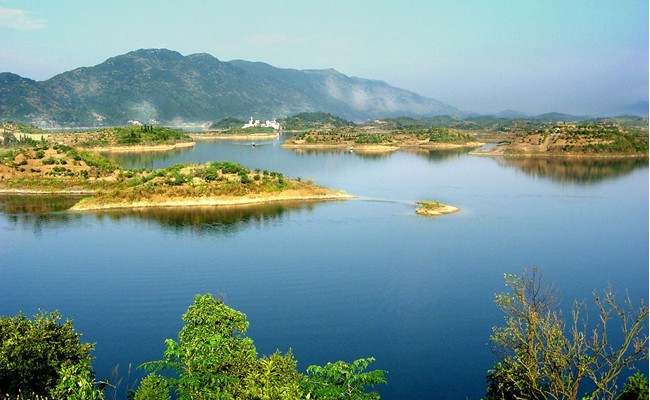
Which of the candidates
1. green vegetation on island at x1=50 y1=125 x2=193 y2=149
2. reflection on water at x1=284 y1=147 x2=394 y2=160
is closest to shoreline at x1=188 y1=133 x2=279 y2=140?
green vegetation on island at x1=50 y1=125 x2=193 y2=149

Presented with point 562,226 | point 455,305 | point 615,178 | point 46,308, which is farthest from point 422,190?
point 46,308

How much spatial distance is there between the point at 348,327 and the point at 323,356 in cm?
325

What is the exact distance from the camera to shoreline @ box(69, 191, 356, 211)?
5525 centimetres

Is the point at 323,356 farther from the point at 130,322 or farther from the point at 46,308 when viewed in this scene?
the point at 46,308

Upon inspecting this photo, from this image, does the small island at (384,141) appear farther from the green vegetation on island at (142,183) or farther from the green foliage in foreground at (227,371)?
the green foliage in foreground at (227,371)

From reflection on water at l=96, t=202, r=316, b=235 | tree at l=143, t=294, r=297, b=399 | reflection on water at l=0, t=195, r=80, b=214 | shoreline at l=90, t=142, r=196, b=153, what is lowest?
reflection on water at l=96, t=202, r=316, b=235

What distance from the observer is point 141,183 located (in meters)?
60.8

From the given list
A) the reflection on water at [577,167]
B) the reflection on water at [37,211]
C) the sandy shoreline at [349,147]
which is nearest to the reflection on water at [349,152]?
the sandy shoreline at [349,147]

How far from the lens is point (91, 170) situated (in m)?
70.0

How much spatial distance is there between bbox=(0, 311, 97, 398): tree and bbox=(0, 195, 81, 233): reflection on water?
31902 millimetres

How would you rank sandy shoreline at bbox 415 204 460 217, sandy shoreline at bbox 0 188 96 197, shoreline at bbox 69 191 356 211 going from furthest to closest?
sandy shoreline at bbox 0 188 96 197 < shoreline at bbox 69 191 356 211 < sandy shoreline at bbox 415 204 460 217

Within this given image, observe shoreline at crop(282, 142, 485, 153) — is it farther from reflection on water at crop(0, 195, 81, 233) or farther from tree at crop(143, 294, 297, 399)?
tree at crop(143, 294, 297, 399)

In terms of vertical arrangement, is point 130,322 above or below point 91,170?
below

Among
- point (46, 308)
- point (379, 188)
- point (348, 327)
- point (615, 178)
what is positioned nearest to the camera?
point (348, 327)
